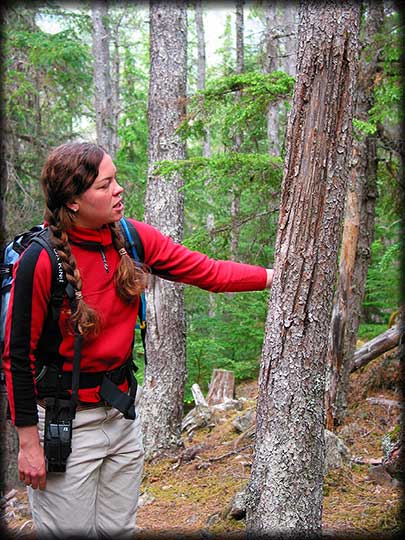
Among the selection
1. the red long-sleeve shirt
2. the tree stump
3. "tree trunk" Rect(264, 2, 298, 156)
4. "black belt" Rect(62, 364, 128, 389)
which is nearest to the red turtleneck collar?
the red long-sleeve shirt

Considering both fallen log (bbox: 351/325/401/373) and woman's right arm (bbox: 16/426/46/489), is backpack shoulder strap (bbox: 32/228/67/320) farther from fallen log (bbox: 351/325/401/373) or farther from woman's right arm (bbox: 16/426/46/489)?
fallen log (bbox: 351/325/401/373)

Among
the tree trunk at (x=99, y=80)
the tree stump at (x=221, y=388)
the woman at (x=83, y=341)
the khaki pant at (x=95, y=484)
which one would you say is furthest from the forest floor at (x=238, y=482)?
the tree trunk at (x=99, y=80)

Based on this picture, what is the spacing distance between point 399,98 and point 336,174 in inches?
129

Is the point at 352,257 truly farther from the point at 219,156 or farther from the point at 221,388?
the point at 221,388

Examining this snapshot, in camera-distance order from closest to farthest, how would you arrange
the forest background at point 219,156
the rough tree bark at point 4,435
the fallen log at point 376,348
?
1. the forest background at point 219,156
2. the fallen log at point 376,348
3. the rough tree bark at point 4,435

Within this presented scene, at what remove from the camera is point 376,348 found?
30.3ft

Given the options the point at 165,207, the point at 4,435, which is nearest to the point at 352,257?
the point at 165,207

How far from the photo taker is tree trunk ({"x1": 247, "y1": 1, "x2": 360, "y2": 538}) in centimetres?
355

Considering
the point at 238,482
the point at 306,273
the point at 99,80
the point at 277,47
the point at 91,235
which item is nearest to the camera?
the point at 91,235

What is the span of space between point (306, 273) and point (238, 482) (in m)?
3.45

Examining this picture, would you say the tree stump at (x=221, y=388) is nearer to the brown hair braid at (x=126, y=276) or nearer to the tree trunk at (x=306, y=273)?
the tree trunk at (x=306, y=273)

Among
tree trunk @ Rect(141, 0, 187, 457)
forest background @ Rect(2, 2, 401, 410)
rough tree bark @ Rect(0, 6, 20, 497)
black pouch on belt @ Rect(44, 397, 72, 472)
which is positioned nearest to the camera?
black pouch on belt @ Rect(44, 397, 72, 472)

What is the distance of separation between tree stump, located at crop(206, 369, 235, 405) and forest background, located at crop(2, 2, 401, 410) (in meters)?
0.57

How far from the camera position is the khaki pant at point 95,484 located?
2.99m
